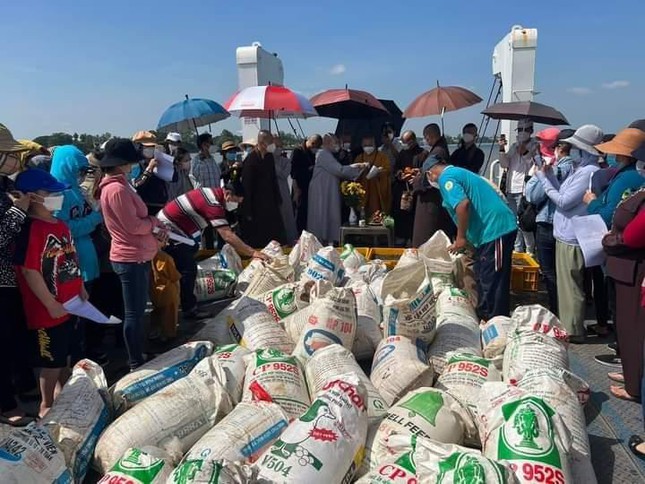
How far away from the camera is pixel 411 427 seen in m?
2.25

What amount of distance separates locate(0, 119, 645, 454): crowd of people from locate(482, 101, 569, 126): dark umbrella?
26 cm

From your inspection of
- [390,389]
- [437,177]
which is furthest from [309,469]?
[437,177]

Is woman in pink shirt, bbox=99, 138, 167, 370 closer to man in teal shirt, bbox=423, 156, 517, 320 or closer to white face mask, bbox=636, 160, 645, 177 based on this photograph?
man in teal shirt, bbox=423, 156, 517, 320

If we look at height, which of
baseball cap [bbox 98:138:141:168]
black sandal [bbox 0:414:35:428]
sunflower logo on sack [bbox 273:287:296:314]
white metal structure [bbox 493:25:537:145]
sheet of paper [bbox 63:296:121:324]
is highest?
white metal structure [bbox 493:25:537:145]

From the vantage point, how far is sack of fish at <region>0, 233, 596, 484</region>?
6.31 ft

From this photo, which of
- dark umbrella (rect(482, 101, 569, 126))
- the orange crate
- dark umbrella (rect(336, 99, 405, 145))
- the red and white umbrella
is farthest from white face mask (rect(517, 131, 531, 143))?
dark umbrella (rect(336, 99, 405, 145))

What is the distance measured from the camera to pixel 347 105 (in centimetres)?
816

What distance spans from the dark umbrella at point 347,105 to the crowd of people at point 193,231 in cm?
153

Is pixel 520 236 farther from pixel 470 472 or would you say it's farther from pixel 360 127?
pixel 470 472

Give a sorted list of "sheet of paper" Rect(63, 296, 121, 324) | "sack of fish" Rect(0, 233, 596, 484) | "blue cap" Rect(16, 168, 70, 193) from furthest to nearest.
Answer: "sheet of paper" Rect(63, 296, 121, 324) → "blue cap" Rect(16, 168, 70, 193) → "sack of fish" Rect(0, 233, 596, 484)

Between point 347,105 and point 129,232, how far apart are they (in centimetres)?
548

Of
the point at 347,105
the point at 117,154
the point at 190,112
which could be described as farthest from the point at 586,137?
the point at 190,112

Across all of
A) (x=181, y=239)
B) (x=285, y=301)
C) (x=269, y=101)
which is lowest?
(x=285, y=301)

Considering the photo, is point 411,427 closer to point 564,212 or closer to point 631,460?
point 631,460
